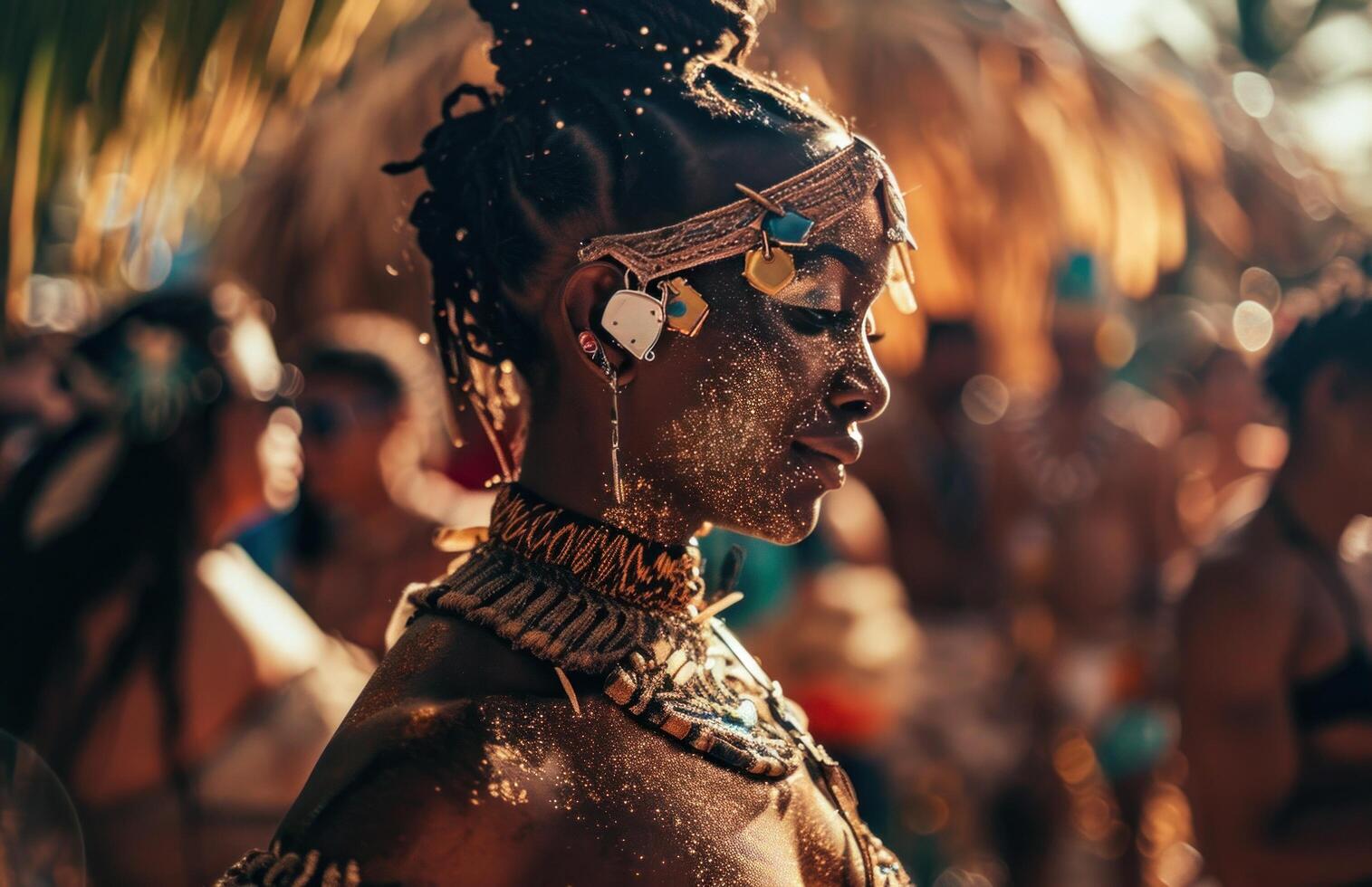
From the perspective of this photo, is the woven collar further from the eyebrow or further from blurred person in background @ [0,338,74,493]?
blurred person in background @ [0,338,74,493]

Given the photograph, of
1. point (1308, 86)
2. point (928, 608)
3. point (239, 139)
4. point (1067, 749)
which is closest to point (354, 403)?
point (239, 139)

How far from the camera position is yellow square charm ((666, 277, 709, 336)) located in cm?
196

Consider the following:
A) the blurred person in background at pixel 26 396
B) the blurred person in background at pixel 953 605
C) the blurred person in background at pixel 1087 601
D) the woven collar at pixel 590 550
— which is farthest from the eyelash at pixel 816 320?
the blurred person in background at pixel 1087 601

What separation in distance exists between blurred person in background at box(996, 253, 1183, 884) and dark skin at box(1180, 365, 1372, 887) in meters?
2.45

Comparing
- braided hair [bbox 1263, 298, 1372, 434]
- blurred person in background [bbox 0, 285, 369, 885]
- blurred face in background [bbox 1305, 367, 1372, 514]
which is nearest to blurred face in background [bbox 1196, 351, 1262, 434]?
braided hair [bbox 1263, 298, 1372, 434]

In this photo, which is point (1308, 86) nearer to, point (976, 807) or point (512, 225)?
point (976, 807)

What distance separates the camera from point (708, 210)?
1.96 m

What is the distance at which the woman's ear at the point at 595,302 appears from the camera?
196cm

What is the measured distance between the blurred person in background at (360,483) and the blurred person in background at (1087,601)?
2.77 m

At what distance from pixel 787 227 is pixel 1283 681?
8.51ft

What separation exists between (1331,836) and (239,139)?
308cm

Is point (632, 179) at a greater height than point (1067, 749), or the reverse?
point (632, 179)

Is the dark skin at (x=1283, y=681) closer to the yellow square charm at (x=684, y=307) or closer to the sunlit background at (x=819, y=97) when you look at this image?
the sunlit background at (x=819, y=97)

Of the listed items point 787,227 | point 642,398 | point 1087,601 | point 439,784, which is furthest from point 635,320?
point 1087,601
